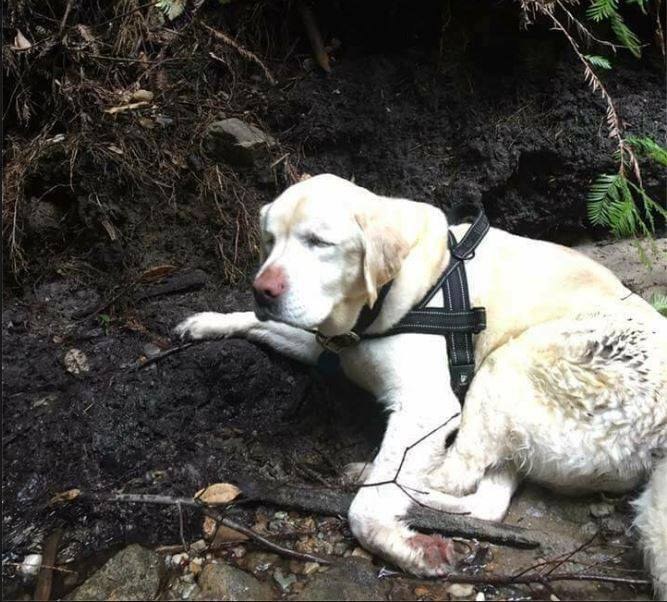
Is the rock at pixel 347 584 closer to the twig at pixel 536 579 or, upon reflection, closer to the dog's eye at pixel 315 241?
the twig at pixel 536 579

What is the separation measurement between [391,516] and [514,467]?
747 millimetres

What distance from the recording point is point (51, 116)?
3941mm

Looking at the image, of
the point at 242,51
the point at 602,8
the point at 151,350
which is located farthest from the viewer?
the point at 242,51

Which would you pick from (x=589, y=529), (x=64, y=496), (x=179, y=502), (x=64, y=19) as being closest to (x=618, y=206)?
(x=589, y=529)

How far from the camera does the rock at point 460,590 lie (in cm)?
234

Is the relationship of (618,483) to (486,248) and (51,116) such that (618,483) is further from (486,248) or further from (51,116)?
(51,116)

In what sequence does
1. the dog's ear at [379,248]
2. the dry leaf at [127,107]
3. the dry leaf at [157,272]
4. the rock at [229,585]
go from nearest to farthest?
the rock at [229,585] < the dog's ear at [379,248] < the dry leaf at [157,272] < the dry leaf at [127,107]

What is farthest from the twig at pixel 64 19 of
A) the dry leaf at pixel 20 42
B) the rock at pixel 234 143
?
the rock at pixel 234 143

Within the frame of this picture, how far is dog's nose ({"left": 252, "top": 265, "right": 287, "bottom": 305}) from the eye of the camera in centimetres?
252

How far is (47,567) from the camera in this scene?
2434mm

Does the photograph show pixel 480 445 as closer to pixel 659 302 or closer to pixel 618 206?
pixel 659 302

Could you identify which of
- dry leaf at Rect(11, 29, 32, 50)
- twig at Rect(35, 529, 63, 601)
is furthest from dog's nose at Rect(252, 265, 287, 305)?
dry leaf at Rect(11, 29, 32, 50)

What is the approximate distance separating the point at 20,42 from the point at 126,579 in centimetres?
350

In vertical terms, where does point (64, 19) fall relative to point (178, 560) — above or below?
above
